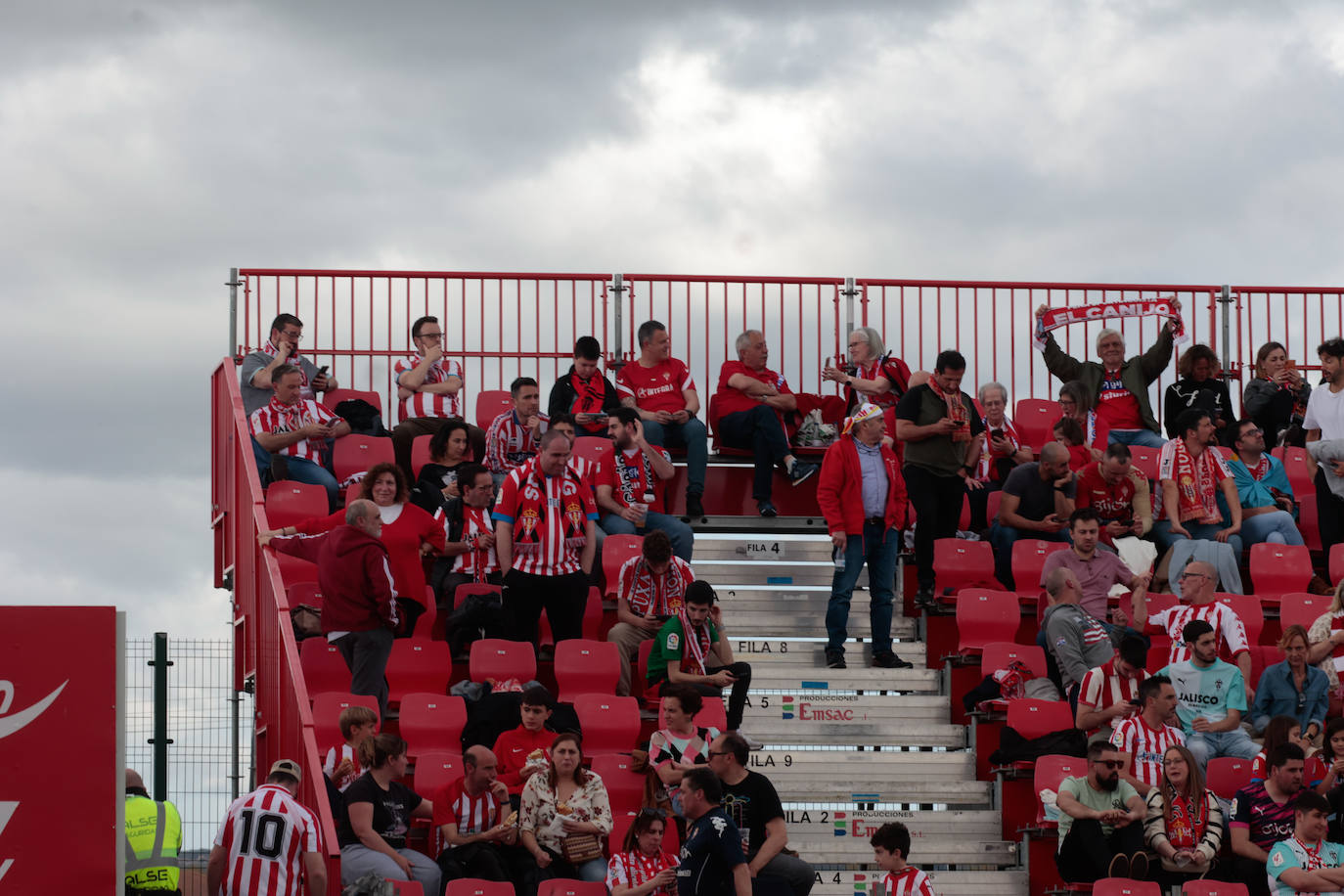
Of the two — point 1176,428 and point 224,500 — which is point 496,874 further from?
point 1176,428

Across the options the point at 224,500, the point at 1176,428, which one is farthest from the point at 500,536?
the point at 1176,428

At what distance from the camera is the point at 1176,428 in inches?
570

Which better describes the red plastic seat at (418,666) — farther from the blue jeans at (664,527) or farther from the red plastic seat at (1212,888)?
the red plastic seat at (1212,888)

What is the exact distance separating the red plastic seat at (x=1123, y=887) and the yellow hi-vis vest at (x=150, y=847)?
489 centimetres

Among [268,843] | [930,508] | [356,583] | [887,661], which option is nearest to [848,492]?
[930,508]

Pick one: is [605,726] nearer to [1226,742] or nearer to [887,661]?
[887,661]

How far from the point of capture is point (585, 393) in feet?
48.6

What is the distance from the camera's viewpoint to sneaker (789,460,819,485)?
15.1 metres

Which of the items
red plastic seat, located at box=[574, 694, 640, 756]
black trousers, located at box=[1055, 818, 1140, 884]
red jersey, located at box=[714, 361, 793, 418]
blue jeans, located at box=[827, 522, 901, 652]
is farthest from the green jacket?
red plastic seat, located at box=[574, 694, 640, 756]

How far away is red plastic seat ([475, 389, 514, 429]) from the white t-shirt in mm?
6321

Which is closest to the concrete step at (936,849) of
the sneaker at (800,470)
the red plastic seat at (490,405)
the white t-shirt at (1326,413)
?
the sneaker at (800,470)

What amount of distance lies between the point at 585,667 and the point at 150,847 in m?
3.24

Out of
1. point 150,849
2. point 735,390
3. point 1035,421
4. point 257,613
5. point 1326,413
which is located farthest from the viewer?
point 1035,421

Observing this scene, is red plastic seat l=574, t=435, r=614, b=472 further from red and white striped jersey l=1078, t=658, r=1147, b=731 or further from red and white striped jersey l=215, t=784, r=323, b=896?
red and white striped jersey l=215, t=784, r=323, b=896
